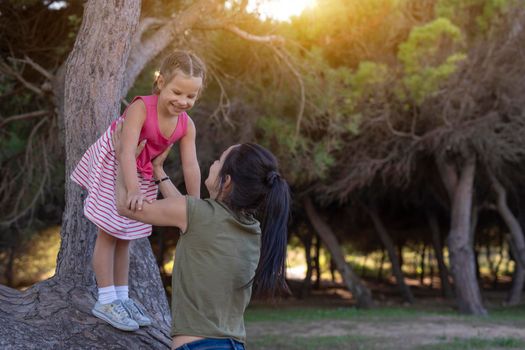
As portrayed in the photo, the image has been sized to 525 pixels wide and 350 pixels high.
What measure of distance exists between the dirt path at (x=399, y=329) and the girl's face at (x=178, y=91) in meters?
6.69

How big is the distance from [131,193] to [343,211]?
18.0m

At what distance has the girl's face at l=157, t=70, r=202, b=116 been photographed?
3.16m

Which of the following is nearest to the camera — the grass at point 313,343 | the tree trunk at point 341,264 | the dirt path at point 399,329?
the grass at point 313,343

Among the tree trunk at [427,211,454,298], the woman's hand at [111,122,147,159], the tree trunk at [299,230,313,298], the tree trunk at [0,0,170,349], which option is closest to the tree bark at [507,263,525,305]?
the tree trunk at [427,211,454,298]

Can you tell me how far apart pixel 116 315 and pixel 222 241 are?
0.91 m

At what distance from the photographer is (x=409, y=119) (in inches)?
540

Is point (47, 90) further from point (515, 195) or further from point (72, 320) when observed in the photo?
point (515, 195)

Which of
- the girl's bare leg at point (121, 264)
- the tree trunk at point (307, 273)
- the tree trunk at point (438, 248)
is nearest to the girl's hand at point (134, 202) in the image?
the girl's bare leg at point (121, 264)

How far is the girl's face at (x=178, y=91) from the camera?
3160 millimetres

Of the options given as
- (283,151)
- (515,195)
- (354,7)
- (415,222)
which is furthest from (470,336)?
(415,222)

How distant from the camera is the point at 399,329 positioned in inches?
442

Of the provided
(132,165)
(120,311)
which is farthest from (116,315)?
(132,165)

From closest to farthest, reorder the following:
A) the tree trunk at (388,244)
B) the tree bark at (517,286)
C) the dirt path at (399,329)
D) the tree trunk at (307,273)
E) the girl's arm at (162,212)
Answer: the girl's arm at (162,212), the dirt path at (399,329), the tree bark at (517,286), the tree trunk at (388,244), the tree trunk at (307,273)

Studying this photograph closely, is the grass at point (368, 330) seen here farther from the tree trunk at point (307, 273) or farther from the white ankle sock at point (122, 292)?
the tree trunk at point (307, 273)
